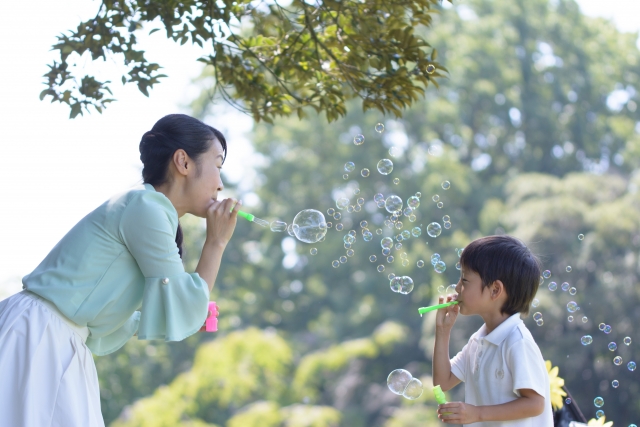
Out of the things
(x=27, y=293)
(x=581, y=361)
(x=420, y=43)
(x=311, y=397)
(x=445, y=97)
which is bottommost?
(x=311, y=397)

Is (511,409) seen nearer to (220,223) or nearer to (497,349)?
(497,349)

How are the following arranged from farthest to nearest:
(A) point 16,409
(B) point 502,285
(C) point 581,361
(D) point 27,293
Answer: (C) point 581,361, (B) point 502,285, (D) point 27,293, (A) point 16,409

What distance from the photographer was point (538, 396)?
212 cm

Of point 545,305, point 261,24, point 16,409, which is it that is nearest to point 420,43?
point 261,24

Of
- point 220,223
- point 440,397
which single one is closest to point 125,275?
point 220,223

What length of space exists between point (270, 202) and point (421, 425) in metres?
8.30

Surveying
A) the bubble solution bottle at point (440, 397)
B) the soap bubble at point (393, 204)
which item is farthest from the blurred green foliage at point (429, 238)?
the bubble solution bottle at point (440, 397)

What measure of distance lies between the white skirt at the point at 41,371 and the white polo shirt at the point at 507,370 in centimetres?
111

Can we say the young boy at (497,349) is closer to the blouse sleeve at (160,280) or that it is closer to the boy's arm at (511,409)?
the boy's arm at (511,409)

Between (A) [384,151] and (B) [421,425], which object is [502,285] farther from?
(A) [384,151]

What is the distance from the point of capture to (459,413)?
81.8 inches

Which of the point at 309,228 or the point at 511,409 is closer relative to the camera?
the point at 511,409

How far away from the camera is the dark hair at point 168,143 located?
2.08m

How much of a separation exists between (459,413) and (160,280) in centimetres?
90
